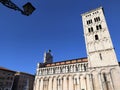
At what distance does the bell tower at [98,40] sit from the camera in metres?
27.7

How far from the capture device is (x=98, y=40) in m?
31.0

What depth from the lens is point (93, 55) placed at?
29734 millimetres

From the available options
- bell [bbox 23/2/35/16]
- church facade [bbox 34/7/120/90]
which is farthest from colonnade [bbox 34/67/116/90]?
bell [bbox 23/2/35/16]

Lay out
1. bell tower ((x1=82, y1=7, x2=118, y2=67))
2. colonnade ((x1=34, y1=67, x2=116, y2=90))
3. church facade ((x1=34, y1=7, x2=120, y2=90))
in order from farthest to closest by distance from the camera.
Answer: bell tower ((x1=82, y1=7, x2=118, y2=67)) < church facade ((x1=34, y1=7, x2=120, y2=90)) < colonnade ((x1=34, y1=67, x2=116, y2=90))

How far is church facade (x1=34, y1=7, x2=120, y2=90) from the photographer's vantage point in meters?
25.8

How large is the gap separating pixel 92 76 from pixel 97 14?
2153cm

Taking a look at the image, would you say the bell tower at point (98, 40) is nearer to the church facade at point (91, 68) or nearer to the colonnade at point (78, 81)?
the church facade at point (91, 68)

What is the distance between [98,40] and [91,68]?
342 inches

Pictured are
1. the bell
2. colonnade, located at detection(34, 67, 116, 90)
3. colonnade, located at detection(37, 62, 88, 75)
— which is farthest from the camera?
colonnade, located at detection(37, 62, 88, 75)

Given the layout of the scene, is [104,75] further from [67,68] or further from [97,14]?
[97,14]

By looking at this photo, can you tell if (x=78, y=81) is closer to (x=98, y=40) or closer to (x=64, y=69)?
(x=64, y=69)

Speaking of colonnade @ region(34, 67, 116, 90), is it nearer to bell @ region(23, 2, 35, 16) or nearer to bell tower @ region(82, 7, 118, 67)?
bell tower @ region(82, 7, 118, 67)

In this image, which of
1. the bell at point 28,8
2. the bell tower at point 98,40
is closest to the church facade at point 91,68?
the bell tower at point 98,40

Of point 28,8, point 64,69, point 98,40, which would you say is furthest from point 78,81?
point 28,8
